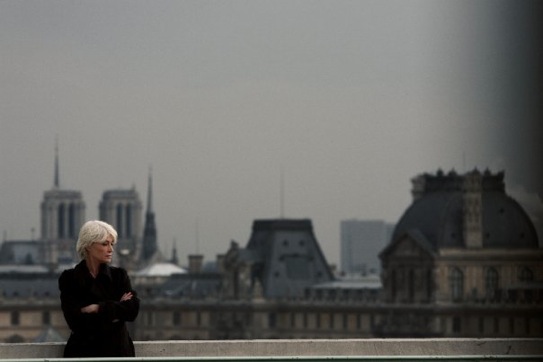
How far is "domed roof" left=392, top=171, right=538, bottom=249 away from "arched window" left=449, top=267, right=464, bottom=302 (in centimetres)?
107

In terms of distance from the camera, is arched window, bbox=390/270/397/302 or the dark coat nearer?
the dark coat

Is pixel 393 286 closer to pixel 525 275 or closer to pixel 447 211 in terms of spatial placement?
pixel 447 211

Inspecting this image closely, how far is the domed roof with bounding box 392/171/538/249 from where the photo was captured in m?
87.3

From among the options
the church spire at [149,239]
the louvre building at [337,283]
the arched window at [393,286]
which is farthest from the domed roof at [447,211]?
the church spire at [149,239]

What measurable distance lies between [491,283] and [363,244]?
22.5 m

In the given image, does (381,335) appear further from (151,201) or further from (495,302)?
(151,201)

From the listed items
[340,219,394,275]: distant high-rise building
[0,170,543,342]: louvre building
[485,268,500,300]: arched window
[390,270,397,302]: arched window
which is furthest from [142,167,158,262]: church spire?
[485,268,500,300]: arched window

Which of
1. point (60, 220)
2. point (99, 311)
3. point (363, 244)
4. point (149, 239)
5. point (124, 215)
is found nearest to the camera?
point (99, 311)

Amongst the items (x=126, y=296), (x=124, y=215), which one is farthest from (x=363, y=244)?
(x=126, y=296)

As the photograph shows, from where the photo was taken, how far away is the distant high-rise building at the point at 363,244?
10143 centimetres

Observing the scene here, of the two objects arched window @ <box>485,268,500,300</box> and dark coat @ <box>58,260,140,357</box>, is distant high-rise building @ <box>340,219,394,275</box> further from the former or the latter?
dark coat @ <box>58,260,140,357</box>

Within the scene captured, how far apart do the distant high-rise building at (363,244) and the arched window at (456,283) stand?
8.19 m

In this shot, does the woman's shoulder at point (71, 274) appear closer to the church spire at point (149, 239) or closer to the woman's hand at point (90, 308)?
the woman's hand at point (90, 308)

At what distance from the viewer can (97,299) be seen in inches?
220
